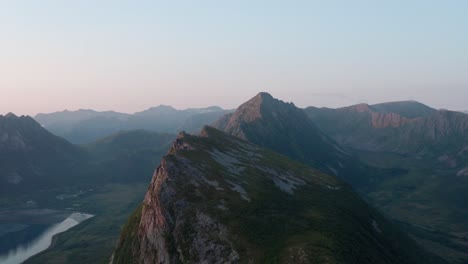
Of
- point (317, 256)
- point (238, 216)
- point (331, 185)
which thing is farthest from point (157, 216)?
point (331, 185)

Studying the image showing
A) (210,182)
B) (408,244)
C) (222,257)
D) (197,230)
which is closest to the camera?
(222,257)

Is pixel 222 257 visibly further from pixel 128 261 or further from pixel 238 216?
pixel 128 261

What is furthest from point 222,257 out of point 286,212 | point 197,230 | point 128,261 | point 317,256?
point 128,261

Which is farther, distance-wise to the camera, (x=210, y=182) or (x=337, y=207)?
(x=337, y=207)

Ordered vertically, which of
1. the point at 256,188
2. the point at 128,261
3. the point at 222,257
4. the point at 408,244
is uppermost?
the point at 256,188

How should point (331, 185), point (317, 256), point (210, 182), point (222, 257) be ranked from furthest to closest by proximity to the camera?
point (331, 185), point (210, 182), point (222, 257), point (317, 256)

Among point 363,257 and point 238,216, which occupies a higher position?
point 238,216
